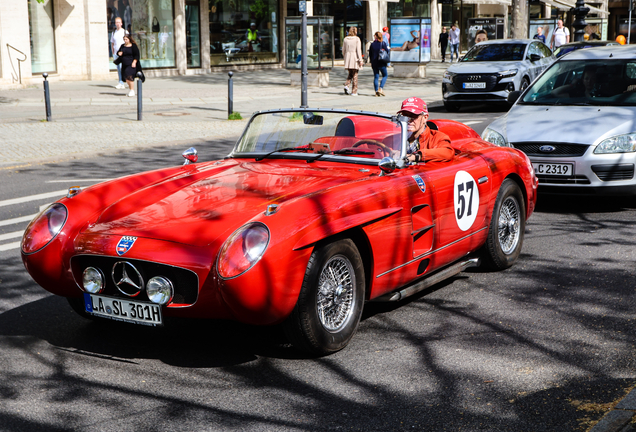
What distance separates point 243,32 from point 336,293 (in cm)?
3226

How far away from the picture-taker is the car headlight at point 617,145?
827cm

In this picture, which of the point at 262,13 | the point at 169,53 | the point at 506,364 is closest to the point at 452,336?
the point at 506,364

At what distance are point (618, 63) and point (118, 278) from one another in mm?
7562

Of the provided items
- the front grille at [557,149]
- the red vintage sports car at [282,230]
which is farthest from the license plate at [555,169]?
the red vintage sports car at [282,230]

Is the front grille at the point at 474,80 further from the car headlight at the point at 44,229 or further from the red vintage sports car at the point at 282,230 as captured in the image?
the car headlight at the point at 44,229

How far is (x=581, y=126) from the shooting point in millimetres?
8578

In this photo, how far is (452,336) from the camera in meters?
4.93

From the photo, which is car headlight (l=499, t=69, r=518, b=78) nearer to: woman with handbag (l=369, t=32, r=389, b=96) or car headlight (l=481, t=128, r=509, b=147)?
woman with handbag (l=369, t=32, r=389, b=96)

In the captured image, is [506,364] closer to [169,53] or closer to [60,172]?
[60,172]

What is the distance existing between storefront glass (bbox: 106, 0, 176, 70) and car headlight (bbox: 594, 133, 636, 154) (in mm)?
24096

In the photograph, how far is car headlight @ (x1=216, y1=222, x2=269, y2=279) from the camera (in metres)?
4.03

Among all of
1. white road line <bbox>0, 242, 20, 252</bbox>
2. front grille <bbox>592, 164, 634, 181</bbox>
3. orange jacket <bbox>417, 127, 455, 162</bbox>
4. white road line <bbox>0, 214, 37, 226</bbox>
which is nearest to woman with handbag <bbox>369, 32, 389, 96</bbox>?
front grille <bbox>592, 164, 634, 181</bbox>

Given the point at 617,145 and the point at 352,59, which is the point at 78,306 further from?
the point at 352,59

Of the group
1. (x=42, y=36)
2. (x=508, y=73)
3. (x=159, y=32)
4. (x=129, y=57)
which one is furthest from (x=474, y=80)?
(x=159, y=32)
